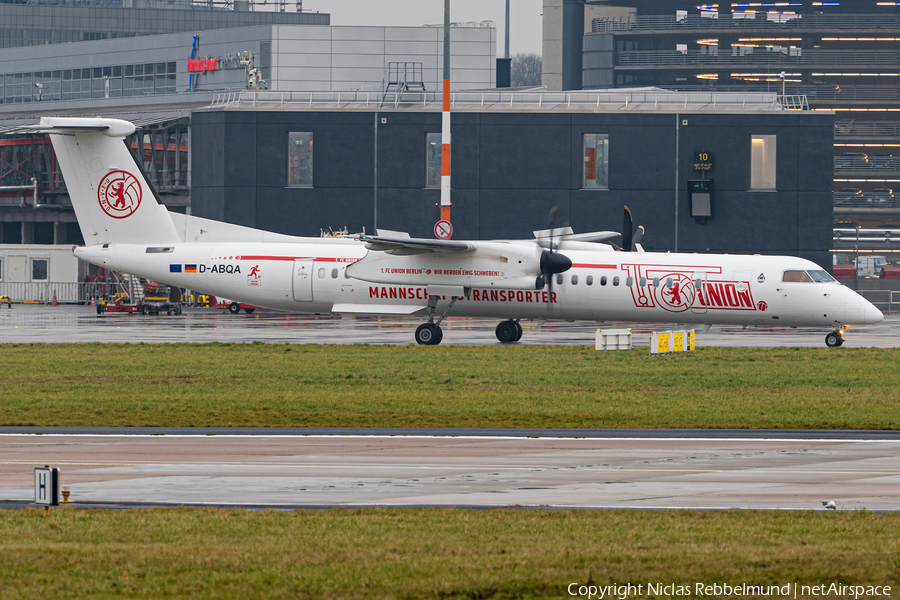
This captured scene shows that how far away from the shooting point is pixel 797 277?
3400 centimetres

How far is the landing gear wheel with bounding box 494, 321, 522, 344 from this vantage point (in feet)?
120

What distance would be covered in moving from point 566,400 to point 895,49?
10190 centimetres

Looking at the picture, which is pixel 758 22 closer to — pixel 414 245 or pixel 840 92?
pixel 840 92

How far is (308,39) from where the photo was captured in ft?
309

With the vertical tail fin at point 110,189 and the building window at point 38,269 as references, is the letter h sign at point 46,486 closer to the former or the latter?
the vertical tail fin at point 110,189

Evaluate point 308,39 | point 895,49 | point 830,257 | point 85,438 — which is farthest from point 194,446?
point 895,49

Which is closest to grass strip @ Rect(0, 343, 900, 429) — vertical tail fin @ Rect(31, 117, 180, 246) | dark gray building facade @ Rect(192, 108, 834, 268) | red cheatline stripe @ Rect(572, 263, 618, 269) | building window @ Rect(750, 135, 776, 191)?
red cheatline stripe @ Rect(572, 263, 618, 269)

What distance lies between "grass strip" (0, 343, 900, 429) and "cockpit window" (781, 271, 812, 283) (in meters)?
2.27

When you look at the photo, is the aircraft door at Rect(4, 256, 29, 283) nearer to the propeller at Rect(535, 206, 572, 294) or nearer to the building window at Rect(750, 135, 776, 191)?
the propeller at Rect(535, 206, 572, 294)

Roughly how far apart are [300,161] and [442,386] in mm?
34253

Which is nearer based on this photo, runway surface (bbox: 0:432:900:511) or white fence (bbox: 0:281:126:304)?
Result: runway surface (bbox: 0:432:900:511)

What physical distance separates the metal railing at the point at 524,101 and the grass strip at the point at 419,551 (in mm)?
47365

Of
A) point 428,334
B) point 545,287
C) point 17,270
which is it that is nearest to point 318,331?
point 428,334

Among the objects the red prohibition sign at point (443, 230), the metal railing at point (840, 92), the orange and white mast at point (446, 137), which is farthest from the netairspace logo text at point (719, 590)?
the metal railing at point (840, 92)
